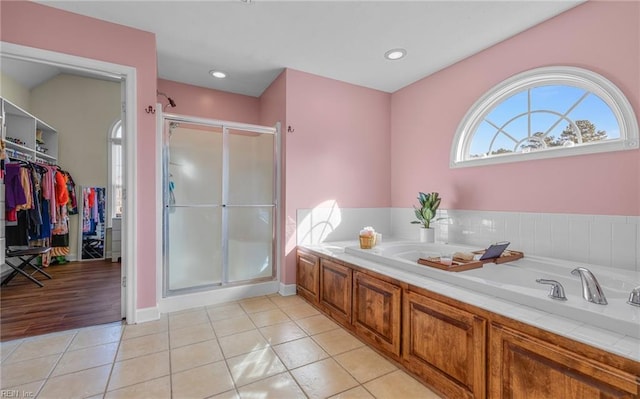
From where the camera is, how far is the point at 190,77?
11.5 ft

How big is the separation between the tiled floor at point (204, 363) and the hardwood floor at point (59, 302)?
9.8 inches

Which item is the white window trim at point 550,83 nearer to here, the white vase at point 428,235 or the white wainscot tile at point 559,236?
the white wainscot tile at point 559,236

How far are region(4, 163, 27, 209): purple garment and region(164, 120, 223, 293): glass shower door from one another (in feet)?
7.40

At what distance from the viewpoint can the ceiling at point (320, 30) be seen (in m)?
2.16

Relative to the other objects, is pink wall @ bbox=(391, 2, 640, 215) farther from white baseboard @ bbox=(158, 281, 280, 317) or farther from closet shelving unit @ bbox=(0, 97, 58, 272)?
closet shelving unit @ bbox=(0, 97, 58, 272)

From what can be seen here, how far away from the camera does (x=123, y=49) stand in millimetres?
2436

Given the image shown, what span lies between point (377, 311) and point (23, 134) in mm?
5363

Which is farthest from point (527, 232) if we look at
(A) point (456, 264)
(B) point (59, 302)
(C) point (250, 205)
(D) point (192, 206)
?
(B) point (59, 302)

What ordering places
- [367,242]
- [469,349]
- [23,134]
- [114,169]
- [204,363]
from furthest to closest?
[114,169] → [23,134] → [367,242] → [204,363] → [469,349]

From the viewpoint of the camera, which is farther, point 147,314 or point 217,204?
point 217,204

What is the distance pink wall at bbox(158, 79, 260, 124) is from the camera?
364 cm

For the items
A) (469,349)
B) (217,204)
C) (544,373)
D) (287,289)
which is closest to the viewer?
(544,373)

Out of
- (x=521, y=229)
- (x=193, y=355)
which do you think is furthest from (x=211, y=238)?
(x=521, y=229)

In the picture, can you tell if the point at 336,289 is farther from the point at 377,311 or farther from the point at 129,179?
the point at 129,179
